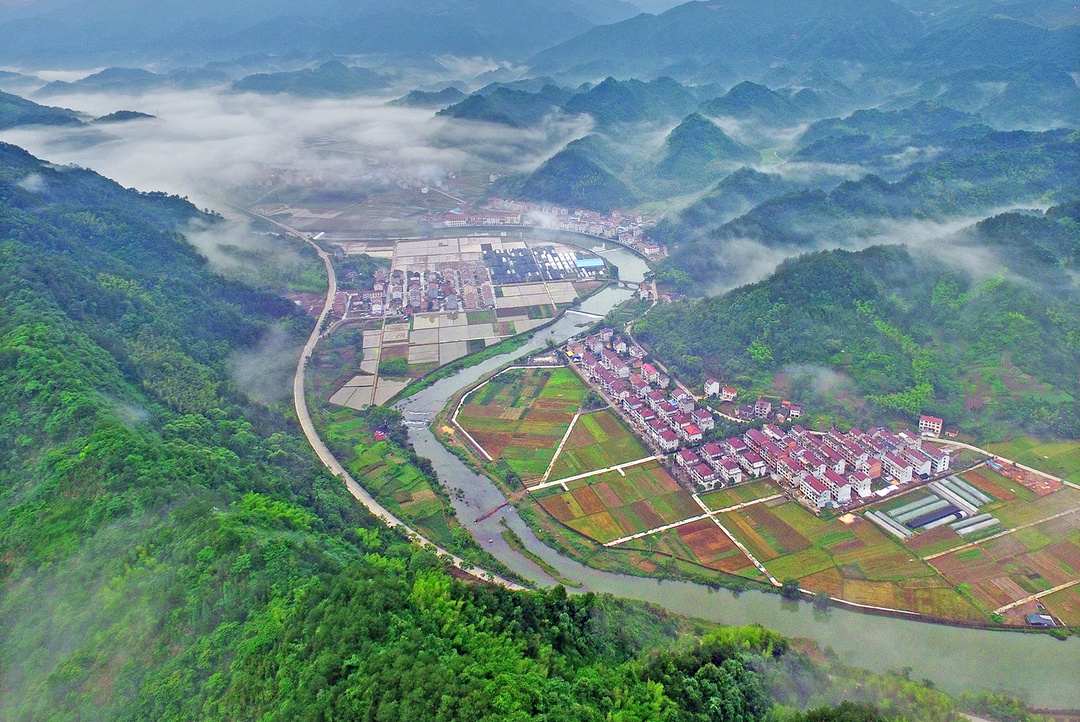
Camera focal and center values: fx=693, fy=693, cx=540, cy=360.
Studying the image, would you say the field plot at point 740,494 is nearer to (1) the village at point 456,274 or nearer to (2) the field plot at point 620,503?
(2) the field plot at point 620,503

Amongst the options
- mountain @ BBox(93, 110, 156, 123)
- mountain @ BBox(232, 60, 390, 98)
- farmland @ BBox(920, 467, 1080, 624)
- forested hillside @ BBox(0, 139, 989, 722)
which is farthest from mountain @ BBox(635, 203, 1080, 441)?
mountain @ BBox(232, 60, 390, 98)

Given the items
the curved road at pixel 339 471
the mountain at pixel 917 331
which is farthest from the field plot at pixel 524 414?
the mountain at pixel 917 331

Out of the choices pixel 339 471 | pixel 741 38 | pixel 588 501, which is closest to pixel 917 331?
A: pixel 588 501

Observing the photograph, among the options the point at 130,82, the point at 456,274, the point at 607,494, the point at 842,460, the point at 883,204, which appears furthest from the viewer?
the point at 130,82

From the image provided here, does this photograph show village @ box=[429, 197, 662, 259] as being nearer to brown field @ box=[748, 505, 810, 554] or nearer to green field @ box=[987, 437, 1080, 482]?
green field @ box=[987, 437, 1080, 482]

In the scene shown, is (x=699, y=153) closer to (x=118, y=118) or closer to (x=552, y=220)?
(x=552, y=220)
